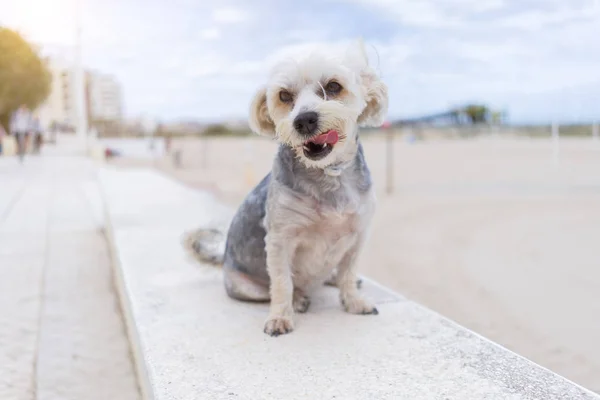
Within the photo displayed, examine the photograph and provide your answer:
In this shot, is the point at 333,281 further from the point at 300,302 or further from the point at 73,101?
the point at 73,101

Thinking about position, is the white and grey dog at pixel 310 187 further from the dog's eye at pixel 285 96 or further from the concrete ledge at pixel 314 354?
the concrete ledge at pixel 314 354

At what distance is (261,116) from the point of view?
7.82ft

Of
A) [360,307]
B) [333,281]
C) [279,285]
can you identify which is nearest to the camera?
[279,285]

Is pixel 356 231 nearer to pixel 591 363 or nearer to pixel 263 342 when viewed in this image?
pixel 263 342

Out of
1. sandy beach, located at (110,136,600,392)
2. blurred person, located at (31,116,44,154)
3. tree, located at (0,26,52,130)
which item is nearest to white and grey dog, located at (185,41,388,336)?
sandy beach, located at (110,136,600,392)

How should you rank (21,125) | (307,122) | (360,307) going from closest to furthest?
(307,122) → (360,307) → (21,125)

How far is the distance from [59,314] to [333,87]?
2.12 metres

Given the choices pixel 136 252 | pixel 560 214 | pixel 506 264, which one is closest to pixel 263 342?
pixel 136 252

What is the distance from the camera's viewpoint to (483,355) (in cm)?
216

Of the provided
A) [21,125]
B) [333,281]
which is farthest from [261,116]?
[21,125]

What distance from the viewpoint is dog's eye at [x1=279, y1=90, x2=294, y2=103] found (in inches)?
86.9

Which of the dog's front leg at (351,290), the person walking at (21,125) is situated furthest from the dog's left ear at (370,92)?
the person walking at (21,125)

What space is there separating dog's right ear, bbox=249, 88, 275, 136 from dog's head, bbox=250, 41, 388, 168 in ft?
0.06

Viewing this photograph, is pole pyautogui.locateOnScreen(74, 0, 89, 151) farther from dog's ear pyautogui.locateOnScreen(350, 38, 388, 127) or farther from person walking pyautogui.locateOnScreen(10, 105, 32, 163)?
dog's ear pyautogui.locateOnScreen(350, 38, 388, 127)
